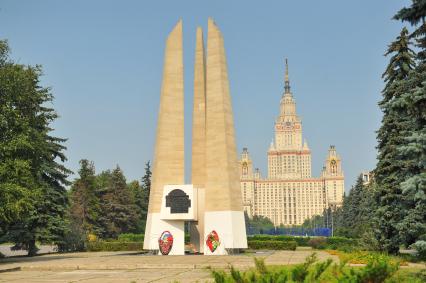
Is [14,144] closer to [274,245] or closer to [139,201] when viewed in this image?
[274,245]

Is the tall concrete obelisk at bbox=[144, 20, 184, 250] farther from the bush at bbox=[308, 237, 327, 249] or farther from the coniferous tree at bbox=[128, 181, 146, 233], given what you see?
the coniferous tree at bbox=[128, 181, 146, 233]

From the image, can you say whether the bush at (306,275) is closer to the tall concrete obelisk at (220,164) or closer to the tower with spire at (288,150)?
the tall concrete obelisk at (220,164)

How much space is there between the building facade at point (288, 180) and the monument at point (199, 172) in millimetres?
153532

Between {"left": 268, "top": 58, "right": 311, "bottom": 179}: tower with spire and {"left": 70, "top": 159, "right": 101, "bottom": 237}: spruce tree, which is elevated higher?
{"left": 268, "top": 58, "right": 311, "bottom": 179}: tower with spire

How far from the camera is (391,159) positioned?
84.6ft

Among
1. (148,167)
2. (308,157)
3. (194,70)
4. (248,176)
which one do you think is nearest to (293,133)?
(308,157)

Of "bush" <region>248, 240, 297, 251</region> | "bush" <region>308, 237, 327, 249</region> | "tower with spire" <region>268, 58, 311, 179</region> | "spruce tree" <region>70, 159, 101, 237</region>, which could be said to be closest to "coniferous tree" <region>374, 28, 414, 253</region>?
"bush" <region>248, 240, 297, 251</region>

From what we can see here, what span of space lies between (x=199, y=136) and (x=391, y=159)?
13.6 metres

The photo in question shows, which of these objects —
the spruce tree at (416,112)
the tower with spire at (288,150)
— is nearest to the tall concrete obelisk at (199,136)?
the spruce tree at (416,112)

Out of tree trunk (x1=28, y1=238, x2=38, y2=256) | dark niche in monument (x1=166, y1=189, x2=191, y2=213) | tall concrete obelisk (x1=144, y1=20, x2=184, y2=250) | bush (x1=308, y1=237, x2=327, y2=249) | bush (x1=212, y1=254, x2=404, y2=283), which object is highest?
tall concrete obelisk (x1=144, y1=20, x2=184, y2=250)

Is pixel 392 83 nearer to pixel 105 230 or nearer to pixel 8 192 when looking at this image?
pixel 8 192

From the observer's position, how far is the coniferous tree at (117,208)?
5822cm

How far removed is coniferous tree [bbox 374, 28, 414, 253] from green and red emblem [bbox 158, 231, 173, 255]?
12306 millimetres

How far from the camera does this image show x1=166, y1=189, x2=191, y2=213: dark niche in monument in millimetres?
30859
